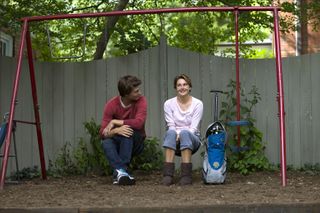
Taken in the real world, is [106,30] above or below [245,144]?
above

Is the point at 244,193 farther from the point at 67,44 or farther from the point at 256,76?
the point at 67,44

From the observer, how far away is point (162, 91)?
7.88 m

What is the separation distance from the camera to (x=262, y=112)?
783 cm

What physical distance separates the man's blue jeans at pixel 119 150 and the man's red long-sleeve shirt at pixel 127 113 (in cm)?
15

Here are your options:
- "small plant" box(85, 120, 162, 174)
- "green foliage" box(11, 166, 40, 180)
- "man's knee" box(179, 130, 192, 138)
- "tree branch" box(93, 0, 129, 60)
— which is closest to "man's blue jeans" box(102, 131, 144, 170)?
"man's knee" box(179, 130, 192, 138)

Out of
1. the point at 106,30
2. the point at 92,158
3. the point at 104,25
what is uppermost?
the point at 104,25

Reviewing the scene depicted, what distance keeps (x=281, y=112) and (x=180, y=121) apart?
1.20 metres

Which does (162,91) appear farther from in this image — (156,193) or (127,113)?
(156,193)

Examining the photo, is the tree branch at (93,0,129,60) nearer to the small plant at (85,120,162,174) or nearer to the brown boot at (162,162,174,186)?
the small plant at (85,120,162,174)

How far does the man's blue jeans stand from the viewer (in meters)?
6.16

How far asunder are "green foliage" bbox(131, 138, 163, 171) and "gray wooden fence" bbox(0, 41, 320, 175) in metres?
0.24

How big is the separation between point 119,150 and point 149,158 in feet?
4.61

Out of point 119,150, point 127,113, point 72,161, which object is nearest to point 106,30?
point 72,161

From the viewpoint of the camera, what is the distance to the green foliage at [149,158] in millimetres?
7562
